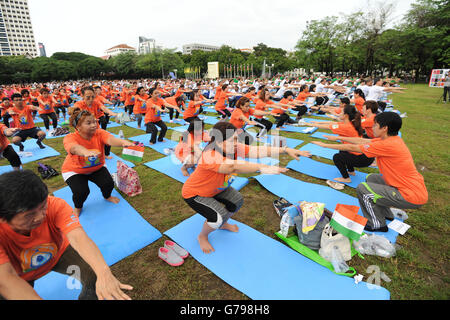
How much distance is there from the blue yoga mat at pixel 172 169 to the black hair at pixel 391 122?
280 cm

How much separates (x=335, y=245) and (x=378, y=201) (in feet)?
3.63

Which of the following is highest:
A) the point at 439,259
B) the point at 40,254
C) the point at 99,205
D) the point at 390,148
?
the point at 390,148

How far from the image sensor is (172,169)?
564 cm

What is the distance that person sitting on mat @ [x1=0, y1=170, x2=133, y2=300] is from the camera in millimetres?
Result: 1397

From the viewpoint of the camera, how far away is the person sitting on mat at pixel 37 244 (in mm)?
1397

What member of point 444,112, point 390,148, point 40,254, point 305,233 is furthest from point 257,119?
point 444,112

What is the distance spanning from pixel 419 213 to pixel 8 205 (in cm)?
559

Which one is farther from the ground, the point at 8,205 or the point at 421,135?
the point at 8,205

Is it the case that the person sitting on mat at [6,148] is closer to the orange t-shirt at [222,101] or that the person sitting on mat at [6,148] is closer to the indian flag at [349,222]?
the indian flag at [349,222]

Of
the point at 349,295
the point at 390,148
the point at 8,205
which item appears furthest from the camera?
the point at 390,148

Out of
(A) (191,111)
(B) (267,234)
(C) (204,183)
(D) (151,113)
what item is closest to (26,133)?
(D) (151,113)

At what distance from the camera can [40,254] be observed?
73.3 inches

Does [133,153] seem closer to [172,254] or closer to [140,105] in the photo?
[172,254]

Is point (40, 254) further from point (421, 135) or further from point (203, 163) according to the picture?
point (421, 135)
